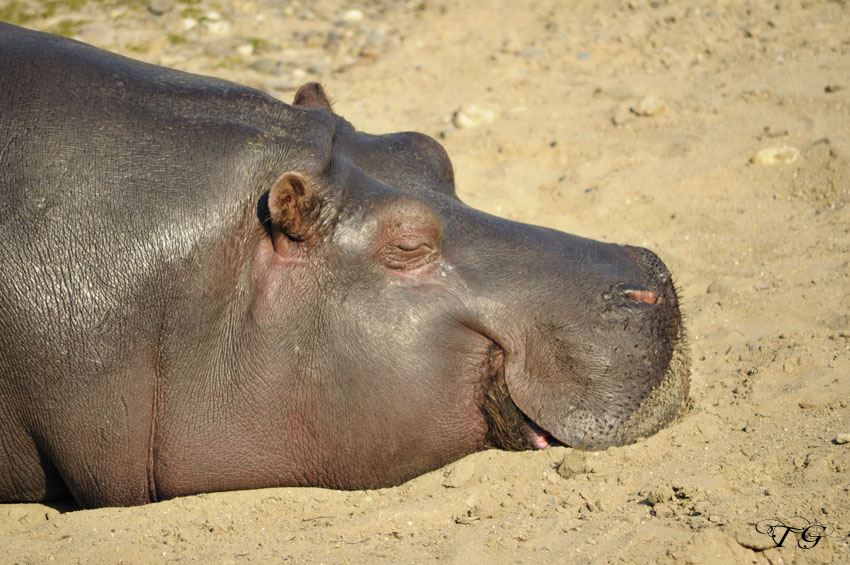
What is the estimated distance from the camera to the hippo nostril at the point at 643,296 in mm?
3818

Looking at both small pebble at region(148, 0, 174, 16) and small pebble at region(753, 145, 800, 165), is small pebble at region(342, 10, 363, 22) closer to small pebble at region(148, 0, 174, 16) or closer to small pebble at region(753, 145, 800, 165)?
small pebble at region(148, 0, 174, 16)

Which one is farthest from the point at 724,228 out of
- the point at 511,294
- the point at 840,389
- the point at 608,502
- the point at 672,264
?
the point at 608,502

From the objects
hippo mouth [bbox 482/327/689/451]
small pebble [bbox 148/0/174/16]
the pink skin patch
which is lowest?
hippo mouth [bbox 482/327/689/451]

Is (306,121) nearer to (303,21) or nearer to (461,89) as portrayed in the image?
(461,89)

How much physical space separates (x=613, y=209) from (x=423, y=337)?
2748mm

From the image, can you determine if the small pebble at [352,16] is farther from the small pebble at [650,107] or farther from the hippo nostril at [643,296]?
the hippo nostril at [643,296]

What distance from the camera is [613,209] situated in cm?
601

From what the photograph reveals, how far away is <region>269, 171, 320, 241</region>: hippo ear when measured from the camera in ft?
11.6

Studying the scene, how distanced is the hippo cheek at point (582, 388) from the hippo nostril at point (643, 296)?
0.17 meters

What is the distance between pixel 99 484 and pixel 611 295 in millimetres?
2165

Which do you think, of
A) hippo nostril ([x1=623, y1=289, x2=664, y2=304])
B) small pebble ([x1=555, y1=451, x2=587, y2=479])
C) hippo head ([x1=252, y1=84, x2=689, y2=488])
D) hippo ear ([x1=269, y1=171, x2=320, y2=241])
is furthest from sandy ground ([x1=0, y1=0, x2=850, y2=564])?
hippo ear ([x1=269, y1=171, x2=320, y2=241])

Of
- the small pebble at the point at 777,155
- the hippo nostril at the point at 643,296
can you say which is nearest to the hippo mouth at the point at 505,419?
the hippo nostril at the point at 643,296

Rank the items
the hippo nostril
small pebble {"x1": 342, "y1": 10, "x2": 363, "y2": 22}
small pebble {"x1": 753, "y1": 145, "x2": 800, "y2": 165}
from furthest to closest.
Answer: small pebble {"x1": 342, "y1": 10, "x2": 363, "y2": 22}
small pebble {"x1": 753, "y1": 145, "x2": 800, "y2": 165}
the hippo nostril

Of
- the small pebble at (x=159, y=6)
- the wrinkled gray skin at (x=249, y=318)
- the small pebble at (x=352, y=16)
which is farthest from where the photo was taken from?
the small pebble at (x=352, y=16)
